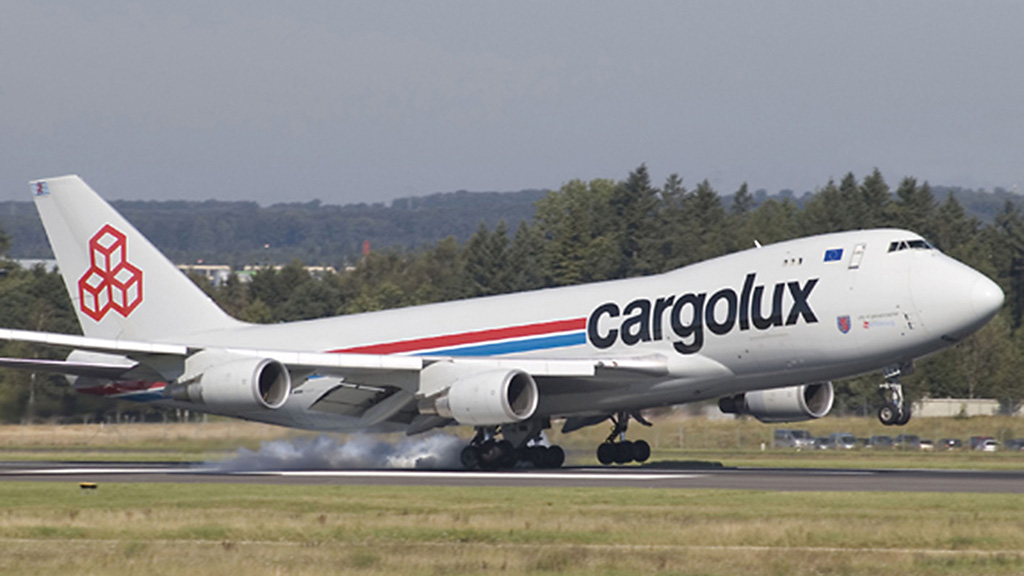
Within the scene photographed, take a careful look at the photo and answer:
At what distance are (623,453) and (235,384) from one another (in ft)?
38.0

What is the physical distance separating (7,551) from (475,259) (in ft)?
392

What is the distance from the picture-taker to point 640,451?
41.8m

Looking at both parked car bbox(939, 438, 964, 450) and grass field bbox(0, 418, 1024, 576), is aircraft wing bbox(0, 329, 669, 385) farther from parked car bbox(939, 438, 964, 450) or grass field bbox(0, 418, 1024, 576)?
parked car bbox(939, 438, 964, 450)

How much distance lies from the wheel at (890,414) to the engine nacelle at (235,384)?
551 inches

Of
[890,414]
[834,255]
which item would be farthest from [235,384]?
[890,414]

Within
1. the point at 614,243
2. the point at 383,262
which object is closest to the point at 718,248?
the point at 614,243

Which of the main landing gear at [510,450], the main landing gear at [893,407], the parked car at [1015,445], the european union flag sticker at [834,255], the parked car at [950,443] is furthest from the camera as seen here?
the parked car at [950,443]

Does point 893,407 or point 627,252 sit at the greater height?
point 627,252

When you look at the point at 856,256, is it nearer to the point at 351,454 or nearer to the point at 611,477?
the point at 611,477

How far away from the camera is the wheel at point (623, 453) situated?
41.7 m

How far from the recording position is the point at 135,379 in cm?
4025

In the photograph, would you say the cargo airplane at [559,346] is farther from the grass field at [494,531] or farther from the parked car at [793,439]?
the parked car at [793,439]

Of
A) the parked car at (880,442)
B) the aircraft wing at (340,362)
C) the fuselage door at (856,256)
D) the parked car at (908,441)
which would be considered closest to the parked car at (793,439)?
the parked car at (880,442)

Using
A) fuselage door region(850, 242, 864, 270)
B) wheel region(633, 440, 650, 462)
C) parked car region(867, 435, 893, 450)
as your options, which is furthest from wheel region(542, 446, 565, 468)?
parked car region(867, 435, 893, 450)
